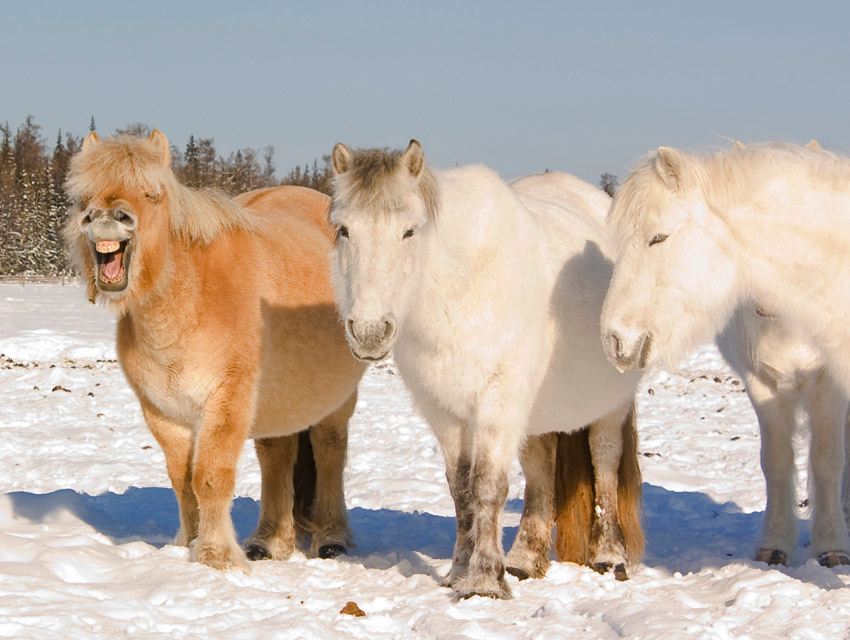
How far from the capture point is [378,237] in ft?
13.4

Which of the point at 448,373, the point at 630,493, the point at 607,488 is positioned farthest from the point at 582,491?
the point at 448,373

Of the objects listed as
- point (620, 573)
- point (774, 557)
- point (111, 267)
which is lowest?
point (620, 573)

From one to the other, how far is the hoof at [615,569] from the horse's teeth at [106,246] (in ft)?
10.4

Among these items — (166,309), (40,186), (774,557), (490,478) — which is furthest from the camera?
(40,186)

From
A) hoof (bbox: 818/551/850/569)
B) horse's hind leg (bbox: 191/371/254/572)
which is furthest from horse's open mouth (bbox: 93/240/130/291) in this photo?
hoof (bbox: 818/551/850/569)

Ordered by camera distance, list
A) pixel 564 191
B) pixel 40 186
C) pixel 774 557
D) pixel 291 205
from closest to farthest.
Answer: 1. pixel 774 557
2. pixel 564 191
3. pixel 291 205
4. pixel 40 186

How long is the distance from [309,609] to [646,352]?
1.94 metres

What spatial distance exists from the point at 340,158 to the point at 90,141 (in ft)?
5.08

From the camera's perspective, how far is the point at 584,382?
5008 mm

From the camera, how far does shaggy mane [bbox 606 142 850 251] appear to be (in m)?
4.15

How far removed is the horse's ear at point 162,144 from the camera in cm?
513

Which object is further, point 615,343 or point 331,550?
point 331,550

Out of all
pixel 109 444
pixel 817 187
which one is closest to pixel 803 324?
pixel 817 187

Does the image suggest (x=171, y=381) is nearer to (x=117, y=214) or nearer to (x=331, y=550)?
(x=117, y=214)
